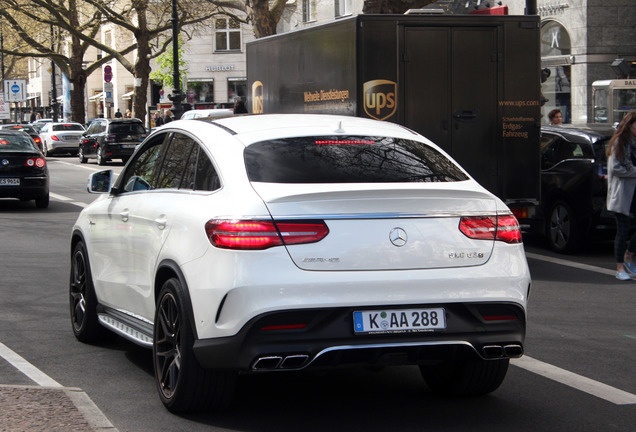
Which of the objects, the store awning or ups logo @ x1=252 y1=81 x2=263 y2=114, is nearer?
ups logo @ x1=252 y1=81 x2=263 y2=114

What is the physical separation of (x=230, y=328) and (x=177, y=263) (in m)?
0.66

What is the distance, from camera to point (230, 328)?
5031 millimetres

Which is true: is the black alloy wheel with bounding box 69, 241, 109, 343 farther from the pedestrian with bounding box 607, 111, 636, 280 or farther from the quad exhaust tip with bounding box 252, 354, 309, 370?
the pedestrian with bounding box 607, 111, 636, 280

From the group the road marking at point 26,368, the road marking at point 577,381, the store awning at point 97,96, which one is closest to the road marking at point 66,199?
the road marking at point 26,368

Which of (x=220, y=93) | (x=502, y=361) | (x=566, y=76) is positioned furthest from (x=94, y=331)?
Result: (x=220, y=93)

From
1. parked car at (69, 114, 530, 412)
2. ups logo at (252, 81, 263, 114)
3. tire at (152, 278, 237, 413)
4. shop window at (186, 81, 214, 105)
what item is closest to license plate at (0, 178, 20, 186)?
ups logo at (252, 81, 263, 114)

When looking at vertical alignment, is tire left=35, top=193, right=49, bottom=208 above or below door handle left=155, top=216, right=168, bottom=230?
below

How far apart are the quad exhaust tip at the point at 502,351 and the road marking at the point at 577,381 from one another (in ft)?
2.98

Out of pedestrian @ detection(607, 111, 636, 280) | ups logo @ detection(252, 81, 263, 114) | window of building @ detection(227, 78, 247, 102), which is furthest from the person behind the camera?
window of building @ detection(227, 78, 247, 102)

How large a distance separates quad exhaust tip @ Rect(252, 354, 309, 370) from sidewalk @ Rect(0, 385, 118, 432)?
29.7 inches

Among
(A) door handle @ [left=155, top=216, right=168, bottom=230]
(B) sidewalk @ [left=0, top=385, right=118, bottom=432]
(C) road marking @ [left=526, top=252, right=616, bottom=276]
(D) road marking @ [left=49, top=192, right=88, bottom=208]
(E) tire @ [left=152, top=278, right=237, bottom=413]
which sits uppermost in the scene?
(A) door handle @ [left=155, top=216, right=168, bottom=230]

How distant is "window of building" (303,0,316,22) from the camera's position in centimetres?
5506

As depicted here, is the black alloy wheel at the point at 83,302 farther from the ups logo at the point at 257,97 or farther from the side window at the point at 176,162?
the ups logo at the point at 257,97

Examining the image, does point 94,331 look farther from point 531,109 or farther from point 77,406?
point 531,109
